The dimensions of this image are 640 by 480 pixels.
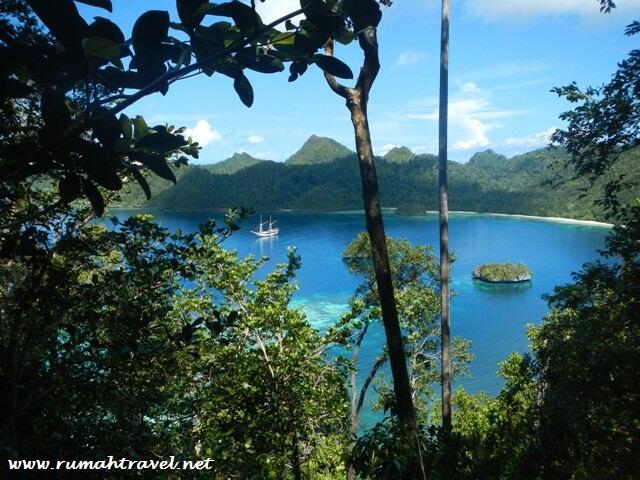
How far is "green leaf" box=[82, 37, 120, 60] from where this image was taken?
0.62 metres

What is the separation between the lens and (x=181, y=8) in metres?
0.67

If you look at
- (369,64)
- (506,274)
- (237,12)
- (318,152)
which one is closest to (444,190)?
(369,64)

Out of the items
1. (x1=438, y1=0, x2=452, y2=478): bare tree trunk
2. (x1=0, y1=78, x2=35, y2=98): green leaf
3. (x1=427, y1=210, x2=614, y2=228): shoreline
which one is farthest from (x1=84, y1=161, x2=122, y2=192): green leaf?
(x1=427, y1=210, x2=614, y2=228): shoreline

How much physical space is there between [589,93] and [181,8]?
19.8 ft

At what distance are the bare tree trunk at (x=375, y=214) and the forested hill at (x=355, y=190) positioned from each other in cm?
9386

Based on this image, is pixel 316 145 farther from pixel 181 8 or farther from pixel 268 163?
pixel 181 8

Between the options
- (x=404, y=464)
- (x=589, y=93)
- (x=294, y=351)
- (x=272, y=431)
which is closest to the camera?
(x=404, y=464)

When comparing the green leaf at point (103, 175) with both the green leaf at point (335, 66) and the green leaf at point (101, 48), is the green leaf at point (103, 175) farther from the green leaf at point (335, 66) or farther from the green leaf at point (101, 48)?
the green leaf at point (335, 66)

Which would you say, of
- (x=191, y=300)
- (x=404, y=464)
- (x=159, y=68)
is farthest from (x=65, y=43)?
(x=191, y=300)

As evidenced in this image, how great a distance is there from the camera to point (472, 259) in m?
53.5

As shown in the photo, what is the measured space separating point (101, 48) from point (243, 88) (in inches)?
11.8

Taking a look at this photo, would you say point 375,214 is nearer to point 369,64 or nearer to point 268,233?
point 369,64

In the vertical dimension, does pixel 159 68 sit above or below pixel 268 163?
below

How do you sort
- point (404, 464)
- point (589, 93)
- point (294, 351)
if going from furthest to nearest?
point (294, 351) → point (589, 93) → point (404, 464)
